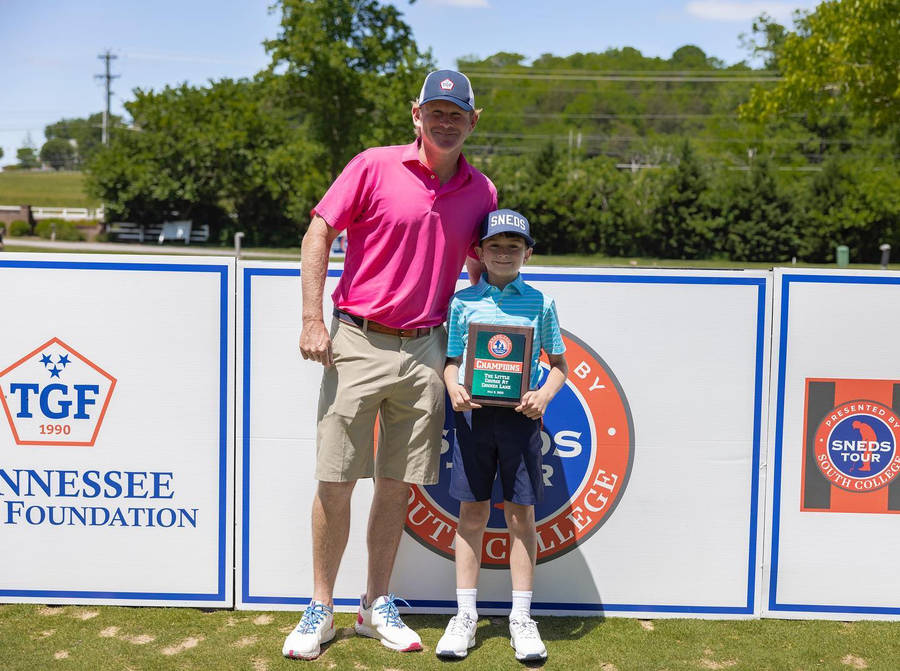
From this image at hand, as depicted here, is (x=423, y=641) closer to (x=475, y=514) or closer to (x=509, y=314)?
(x=475, y=514)

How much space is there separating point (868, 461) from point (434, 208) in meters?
2.21

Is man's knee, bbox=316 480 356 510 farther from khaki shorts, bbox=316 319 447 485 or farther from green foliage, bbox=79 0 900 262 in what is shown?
green foliage, bbox=79 0 900 262

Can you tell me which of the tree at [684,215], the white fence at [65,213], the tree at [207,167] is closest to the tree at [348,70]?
the tree at [207,167]

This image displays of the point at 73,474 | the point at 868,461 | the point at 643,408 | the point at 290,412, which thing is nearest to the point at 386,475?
the point at 290,412

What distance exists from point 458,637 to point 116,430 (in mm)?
1729

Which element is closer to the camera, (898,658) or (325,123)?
(898,658)

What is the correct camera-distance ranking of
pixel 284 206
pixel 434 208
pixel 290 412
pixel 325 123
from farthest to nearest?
pixel 284 206 → pixel 325 123 → pixel 290 412 → pixel 434 208

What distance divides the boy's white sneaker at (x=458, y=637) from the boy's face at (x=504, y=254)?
1.38 m

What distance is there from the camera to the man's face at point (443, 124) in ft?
11.2

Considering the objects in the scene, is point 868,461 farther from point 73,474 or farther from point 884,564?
point 73,474

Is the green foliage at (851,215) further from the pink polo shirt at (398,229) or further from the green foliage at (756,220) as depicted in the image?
the pink polo shirt at (398,229)

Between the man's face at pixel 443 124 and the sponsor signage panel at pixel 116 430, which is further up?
the man's face at pixel 443 124

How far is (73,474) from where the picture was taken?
388cm

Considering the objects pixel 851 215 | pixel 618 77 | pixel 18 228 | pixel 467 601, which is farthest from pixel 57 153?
pixel 467 601
